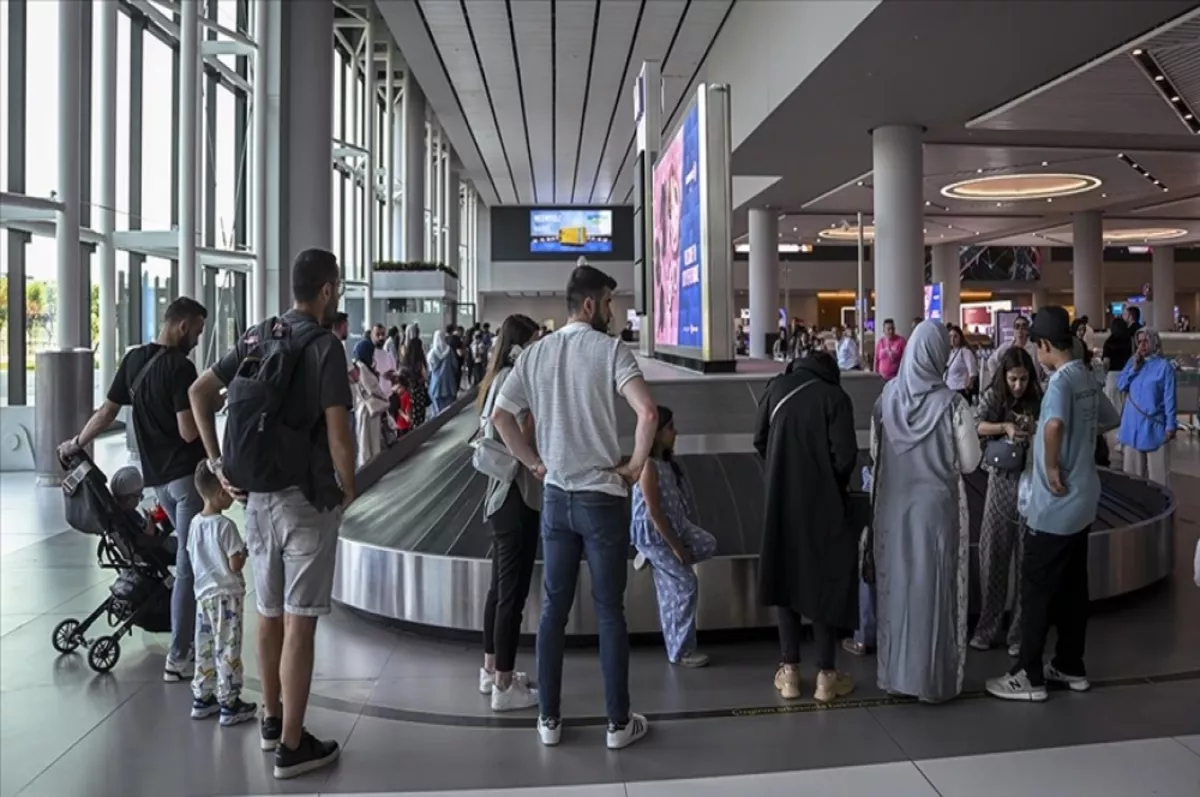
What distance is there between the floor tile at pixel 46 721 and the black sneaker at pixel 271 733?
0.59 meters

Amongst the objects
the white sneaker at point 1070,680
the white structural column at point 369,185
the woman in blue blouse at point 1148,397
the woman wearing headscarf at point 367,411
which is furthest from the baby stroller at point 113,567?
the white structural column at point 369,185

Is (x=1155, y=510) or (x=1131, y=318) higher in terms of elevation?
(x=1131, y=318)

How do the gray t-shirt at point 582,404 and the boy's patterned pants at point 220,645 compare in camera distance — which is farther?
the boy's patterned pants at point 220,645

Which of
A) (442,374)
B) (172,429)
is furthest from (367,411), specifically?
(442,374)

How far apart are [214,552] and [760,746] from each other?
2445 mm

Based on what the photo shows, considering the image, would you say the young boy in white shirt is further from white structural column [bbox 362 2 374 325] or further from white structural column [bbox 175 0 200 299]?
white structural column [bbox 362 2 374 325]

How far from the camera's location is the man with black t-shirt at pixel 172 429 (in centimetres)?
449

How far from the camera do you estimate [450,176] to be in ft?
131

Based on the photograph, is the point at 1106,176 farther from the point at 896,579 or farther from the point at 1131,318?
the point at 896,579

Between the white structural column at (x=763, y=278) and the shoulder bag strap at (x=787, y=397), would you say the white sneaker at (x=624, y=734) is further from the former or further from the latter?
the white structural column at (x=763, y=278)

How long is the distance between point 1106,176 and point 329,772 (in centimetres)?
2568

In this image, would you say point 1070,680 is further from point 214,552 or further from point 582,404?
point 214,552

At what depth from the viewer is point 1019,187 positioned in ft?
87.5

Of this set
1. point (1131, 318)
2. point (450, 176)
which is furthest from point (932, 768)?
point (450, 176)
